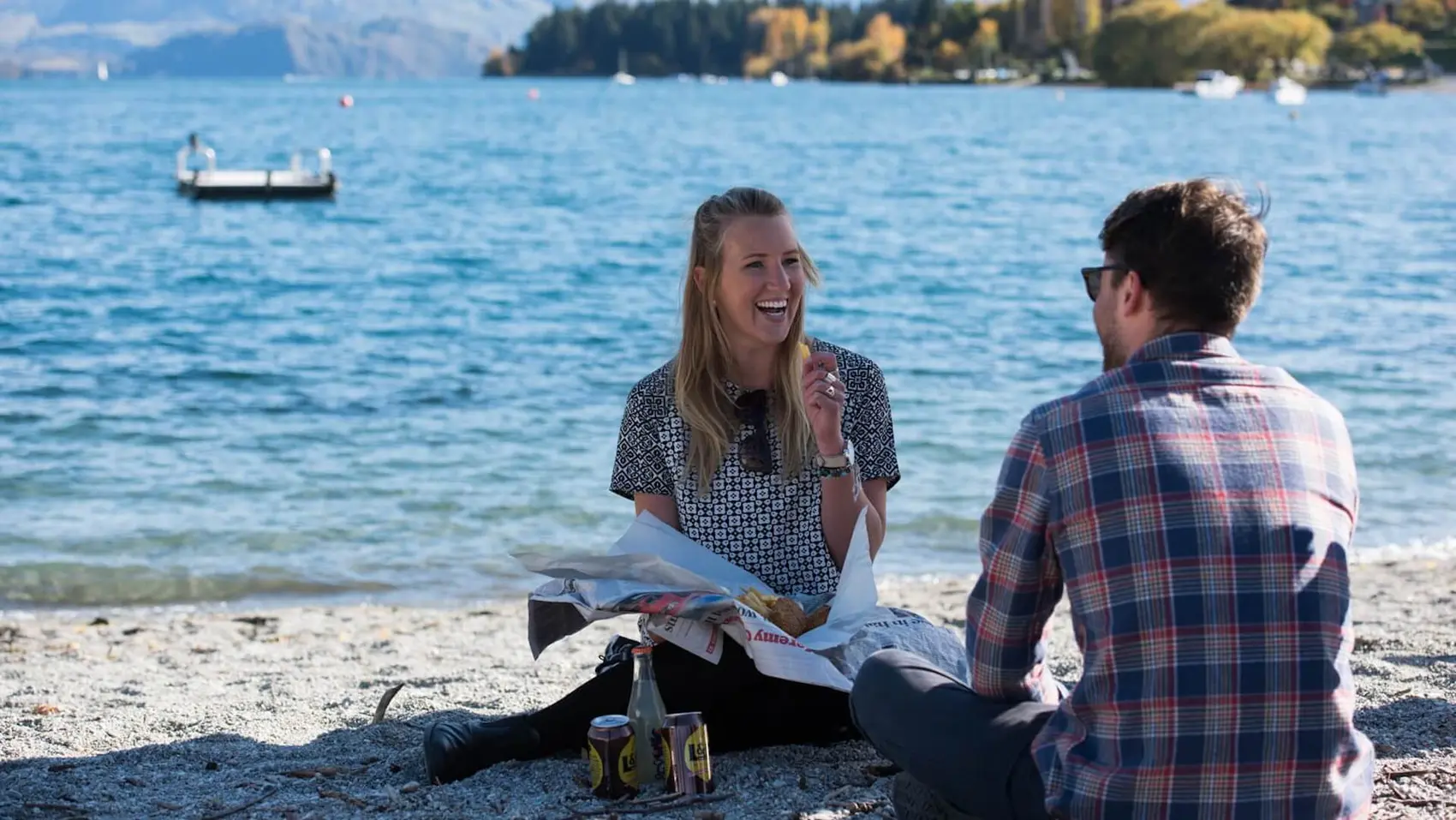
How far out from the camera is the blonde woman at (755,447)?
3.94m

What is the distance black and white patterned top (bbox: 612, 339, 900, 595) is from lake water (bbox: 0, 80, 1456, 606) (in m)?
0.39

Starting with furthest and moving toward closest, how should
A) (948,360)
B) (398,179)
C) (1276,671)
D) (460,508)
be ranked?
(398,179) < (948,360) < (460,508) < (1276,671)

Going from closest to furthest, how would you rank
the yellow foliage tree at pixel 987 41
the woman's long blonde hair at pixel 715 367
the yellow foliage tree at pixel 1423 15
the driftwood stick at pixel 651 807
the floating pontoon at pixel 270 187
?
the driftwood stick at pixel 651 807 < the woman's long blonde hair at pixel 715 367 < the floating pontoon at pixel 270 187 < the yellow foliage tree at pixel 1423 15 < the yellow foliage tree at pixel 987 41

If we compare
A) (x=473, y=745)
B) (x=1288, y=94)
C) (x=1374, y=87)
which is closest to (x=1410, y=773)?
(x=473, y=745)

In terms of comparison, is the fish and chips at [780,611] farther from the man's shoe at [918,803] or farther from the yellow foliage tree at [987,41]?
the yellow foliage tree at [987,41]

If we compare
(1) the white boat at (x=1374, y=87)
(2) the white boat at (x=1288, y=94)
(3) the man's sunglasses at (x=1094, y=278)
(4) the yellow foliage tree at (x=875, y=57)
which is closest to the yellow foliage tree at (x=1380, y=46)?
(1) the white boat at (x=1374, y=87)

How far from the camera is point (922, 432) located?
10656 mm

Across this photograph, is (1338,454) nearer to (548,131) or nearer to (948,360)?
(948,360)

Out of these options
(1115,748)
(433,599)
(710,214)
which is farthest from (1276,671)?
(433,599)

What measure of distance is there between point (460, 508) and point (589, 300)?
9710 mm

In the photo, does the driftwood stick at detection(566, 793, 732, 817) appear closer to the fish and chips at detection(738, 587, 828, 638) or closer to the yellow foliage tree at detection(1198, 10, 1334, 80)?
the fish and chips at detection(738, 587, 828, 638)

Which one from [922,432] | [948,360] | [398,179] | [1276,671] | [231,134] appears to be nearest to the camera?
[1276,671]

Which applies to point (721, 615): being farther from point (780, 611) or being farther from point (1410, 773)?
point (1410, 773)

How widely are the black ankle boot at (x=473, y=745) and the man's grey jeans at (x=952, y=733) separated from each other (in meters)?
0.99
